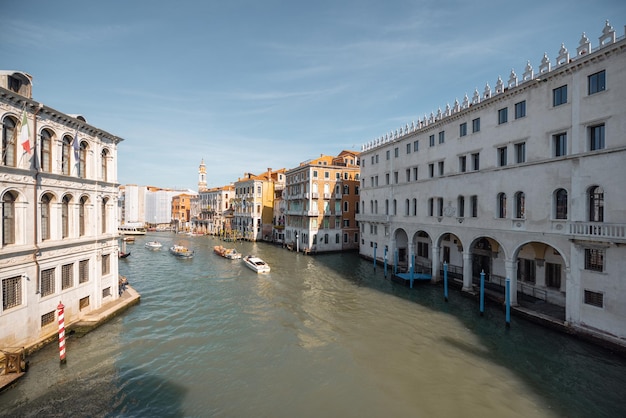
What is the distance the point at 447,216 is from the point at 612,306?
466 inches

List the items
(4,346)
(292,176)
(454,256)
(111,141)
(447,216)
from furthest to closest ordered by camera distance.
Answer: (292,176)
(454,256)
(447,216)
(111,141)
(4,346)

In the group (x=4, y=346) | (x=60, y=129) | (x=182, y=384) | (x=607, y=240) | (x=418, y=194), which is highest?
(x=60, y=129)

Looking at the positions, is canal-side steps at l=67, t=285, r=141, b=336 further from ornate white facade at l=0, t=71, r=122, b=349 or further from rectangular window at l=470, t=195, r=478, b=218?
rectangular window at l=470, t=195, r=478, b=218

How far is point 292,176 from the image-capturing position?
5178 centimetres

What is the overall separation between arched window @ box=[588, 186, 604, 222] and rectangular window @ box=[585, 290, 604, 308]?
3.58 metres

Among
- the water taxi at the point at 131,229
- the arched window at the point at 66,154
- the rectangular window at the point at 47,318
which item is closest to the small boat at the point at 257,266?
the rectangular window at the point at 47,318

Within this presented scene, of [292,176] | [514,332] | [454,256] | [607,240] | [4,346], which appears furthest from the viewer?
[292,176]

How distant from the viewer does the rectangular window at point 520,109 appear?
749 inches

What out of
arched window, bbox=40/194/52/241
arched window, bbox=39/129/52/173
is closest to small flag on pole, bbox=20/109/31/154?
arched window, bbox=39/129/52/173

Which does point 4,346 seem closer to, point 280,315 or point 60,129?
point 60,129

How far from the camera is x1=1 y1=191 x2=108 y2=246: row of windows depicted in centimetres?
1229

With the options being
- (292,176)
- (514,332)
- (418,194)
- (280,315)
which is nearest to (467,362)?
(514,332)

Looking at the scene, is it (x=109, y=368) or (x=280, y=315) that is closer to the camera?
(x=109, y=368)

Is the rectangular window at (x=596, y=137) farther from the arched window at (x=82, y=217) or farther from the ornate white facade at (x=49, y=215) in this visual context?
the arched window at (x=82, y=217)
